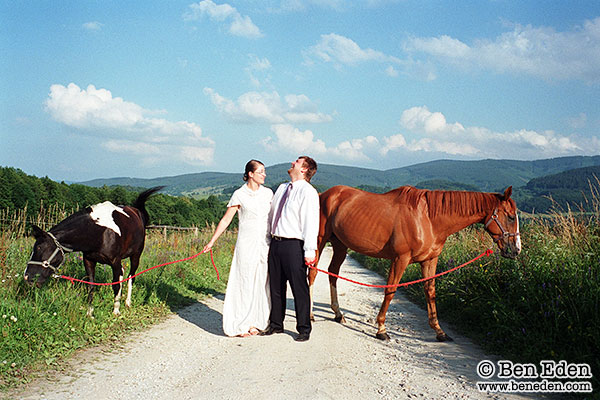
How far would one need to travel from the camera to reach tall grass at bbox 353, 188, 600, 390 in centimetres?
430

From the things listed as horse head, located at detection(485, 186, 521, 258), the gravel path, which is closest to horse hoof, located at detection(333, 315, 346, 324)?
the gravel path

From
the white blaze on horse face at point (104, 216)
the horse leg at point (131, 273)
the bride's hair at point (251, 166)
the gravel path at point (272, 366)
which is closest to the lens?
the gravel path at point (272, 366)

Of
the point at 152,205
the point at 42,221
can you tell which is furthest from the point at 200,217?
the point at 42,221

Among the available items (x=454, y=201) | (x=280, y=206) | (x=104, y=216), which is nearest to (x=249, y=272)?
(x=280, y=206)

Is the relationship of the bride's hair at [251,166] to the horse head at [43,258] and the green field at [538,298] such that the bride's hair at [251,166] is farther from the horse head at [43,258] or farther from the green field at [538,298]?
the green field at [538,298]

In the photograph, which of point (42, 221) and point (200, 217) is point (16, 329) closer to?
point (42, 221)

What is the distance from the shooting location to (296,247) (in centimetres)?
542

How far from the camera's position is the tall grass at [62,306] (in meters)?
4.26

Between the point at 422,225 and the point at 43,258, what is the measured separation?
5153mm

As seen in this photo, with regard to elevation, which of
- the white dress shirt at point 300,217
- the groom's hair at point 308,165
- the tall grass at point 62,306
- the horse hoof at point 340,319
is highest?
the groom's hair at point 308,165

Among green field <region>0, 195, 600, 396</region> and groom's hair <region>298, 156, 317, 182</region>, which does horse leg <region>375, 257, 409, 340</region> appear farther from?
groom's hair <region>298, 156, 317, 182</region>

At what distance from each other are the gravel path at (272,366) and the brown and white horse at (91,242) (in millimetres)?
1196

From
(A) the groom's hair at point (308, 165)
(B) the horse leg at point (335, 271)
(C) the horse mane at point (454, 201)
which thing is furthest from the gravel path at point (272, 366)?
(A) the groom's hair at point (308, 165)

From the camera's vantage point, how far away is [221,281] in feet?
31.7
